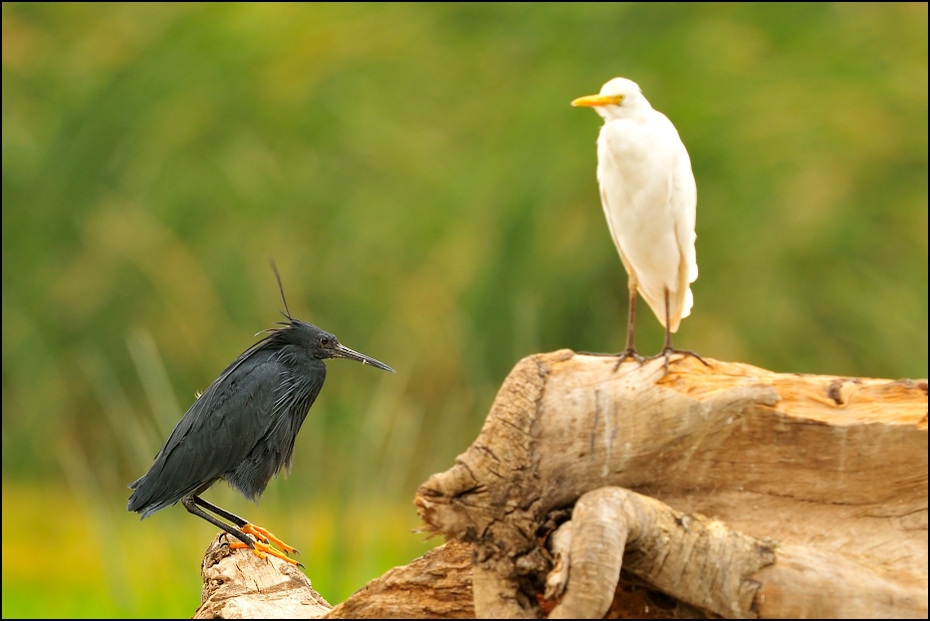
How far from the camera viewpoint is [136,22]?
7527 millimetres

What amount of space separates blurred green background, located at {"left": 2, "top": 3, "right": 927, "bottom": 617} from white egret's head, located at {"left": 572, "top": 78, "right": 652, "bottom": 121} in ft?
7.63

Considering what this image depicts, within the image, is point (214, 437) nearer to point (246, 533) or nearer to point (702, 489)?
point (246, 533)

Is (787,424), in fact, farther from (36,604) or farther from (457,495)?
(36,604)

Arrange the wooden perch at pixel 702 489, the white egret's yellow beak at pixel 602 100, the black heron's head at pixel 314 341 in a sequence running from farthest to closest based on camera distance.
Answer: the black heron's head at pixel 314 341, the white egret's yellow beak at pixel 602 100, the wooden perch at pixel 702 489

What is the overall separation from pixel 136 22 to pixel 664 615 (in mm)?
6202

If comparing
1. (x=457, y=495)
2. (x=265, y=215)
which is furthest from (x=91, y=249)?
(x=457, y=495)

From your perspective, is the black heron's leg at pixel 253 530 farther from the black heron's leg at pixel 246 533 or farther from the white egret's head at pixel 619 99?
the white egret's head at pixel 619 99

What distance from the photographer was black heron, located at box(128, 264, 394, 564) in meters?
3.42

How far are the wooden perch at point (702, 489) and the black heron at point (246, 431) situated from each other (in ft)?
3.66

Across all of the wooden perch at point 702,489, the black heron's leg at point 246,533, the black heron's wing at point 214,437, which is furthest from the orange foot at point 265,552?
the wooden perch at point 702,489

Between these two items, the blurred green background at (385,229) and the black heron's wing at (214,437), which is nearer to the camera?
the black heron's wing at (214,437)

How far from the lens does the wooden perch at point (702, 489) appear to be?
2.30 metres

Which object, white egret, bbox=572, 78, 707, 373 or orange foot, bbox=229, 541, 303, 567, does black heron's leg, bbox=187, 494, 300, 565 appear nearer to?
orange foot, bbox=229, 541, 303, 567

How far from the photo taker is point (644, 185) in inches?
119
